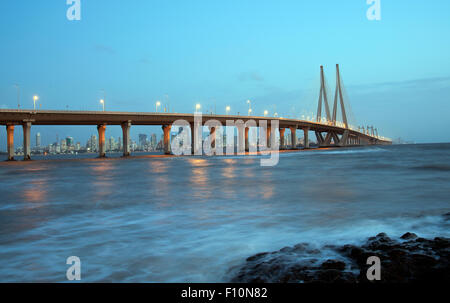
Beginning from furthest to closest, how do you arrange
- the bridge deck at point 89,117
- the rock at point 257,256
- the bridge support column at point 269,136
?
1. the bridge support column at point 269,136
2. the bridge deck at point 89,117
3. the rock at point 257,256

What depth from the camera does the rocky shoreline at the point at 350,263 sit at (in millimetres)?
4895

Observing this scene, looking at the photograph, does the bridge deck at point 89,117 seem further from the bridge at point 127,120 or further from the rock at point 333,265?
the rock at point 333,265

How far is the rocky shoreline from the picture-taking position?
489 centimetres

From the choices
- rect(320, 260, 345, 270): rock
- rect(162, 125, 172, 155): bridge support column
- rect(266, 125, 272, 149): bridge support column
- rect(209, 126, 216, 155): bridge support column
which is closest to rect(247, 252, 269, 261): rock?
rect(320, 260, 345, 270): rock

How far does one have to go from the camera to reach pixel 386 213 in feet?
34.9

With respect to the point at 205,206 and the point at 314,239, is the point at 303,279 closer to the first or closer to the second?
the point at 314,239

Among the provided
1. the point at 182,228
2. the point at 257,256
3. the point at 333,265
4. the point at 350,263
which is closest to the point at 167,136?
the point at 182,228

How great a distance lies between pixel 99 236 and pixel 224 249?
10.5 ft

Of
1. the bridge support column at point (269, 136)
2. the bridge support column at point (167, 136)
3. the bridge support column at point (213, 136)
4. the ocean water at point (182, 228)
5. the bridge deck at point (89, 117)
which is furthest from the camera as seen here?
the bridge support column at point (269, 136)

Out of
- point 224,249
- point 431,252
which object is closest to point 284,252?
point 224,249

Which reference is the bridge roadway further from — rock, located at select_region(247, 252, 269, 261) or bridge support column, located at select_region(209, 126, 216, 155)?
rock, located at select_region(247, 252, 269, 261)

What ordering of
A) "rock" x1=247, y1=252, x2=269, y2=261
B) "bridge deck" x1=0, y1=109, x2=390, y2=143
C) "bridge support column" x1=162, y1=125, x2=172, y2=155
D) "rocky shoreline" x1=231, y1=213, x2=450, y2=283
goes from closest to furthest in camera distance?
"rocky shoreline" x1=231, y1=213, x2=450, y2=283 → "rock" x1=247, y1=252, x2=269, y2=261 → "bridge deck" x1=0, y1=109, x2=390, y2=143 → "bridge support column" x1=162, y1=125, x2=172, y2=155

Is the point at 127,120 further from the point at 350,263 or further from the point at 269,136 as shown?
the point at 350,263

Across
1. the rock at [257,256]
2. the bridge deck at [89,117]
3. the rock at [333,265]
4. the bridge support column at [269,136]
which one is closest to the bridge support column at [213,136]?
the bridge deck at [89,117]
